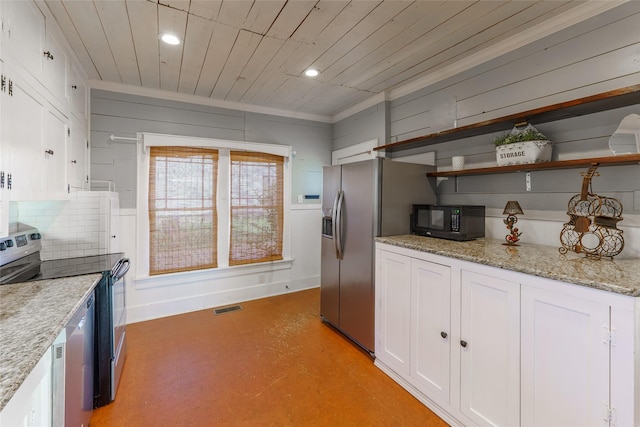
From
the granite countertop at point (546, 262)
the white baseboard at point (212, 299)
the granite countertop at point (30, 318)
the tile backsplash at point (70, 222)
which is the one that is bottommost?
the white baseboard at point (212, 299)

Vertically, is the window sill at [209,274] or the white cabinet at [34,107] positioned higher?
the white cabinet at [34,107]

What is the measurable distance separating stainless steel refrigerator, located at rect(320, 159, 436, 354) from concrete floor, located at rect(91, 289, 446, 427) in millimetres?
292

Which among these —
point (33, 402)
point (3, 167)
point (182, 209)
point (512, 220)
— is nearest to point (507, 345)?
point (512, 220)

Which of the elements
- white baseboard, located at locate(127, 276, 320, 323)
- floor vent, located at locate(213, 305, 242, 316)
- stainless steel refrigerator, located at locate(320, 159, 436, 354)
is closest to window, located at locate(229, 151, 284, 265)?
white baseboard, located at locate(127, 276, 320, 323)

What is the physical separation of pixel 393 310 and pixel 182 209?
260 centimetres

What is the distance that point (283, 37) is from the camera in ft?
7.42

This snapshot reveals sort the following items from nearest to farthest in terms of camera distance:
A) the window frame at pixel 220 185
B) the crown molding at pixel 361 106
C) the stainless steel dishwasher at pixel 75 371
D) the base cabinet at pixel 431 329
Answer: the stainless steel dishwasher at pixel 75 371 → the base cabinet at pixel 431 329 → the window frame at pixel 220 185 → the crown molding at pixel 361 106

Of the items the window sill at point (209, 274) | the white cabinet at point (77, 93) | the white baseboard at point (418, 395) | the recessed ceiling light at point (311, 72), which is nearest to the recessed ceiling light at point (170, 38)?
the white cabinet at point (77, 93)

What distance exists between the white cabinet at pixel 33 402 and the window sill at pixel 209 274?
2382 mm

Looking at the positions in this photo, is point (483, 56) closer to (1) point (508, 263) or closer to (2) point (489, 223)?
(2) point (489, 223)

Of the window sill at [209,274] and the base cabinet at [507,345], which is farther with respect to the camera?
the window sill at [209,274]

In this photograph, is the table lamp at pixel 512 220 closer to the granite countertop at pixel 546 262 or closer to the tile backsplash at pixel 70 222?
the granite countertop at pixel 546 262

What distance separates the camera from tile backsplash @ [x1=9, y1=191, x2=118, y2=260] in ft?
7.28

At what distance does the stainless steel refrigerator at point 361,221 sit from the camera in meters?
2.52
